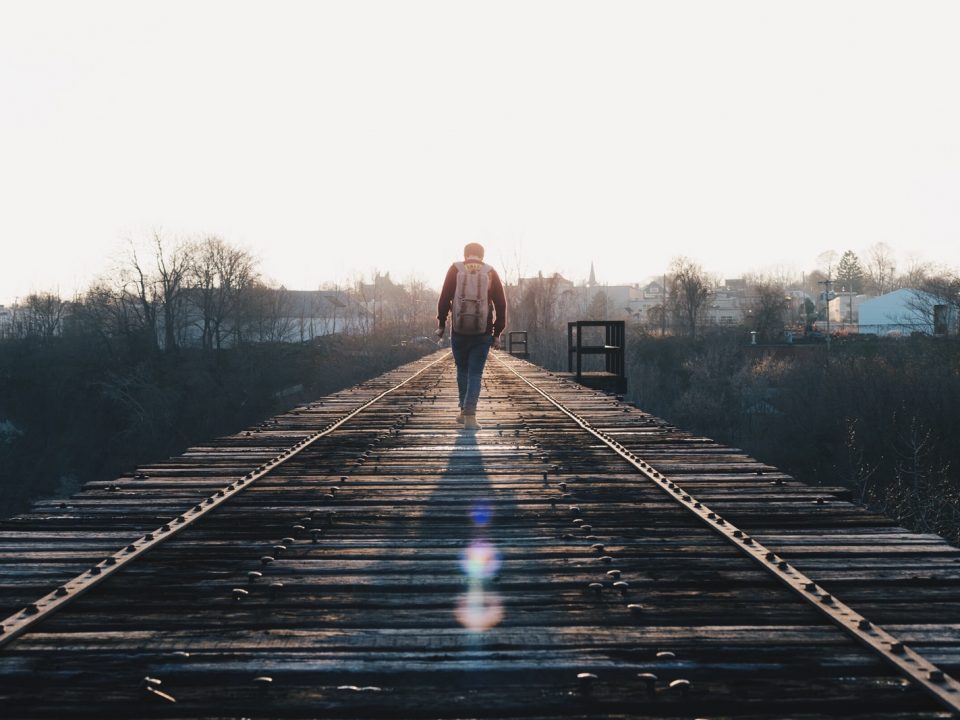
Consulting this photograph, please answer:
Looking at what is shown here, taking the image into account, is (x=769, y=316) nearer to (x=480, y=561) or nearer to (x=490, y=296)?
(x=490, y=296)

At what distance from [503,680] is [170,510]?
308cm

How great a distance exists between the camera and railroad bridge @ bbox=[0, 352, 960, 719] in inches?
98.0

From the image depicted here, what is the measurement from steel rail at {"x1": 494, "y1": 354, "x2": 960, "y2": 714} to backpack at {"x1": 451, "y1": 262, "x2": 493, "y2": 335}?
3.35 meters

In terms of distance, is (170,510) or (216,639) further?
(170,510)

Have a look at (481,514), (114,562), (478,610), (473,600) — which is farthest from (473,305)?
(478,610)

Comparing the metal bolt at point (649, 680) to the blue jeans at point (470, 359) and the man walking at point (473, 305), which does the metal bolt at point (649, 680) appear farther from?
the blue jeans at point (470, 359)

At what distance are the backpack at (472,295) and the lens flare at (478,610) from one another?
5112 millimetres

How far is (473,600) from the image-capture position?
3.33 meters

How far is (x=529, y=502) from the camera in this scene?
17.2 ft

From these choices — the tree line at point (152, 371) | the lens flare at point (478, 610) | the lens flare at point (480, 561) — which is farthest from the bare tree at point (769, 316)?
the lens flare at point (478, 610)

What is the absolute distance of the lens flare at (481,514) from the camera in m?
4.71

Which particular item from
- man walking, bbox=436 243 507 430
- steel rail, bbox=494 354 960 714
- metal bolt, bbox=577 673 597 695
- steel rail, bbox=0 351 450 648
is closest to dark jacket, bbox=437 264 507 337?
man walking, bbox=436 243 507 430

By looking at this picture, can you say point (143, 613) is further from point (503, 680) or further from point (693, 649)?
point (693, 649)

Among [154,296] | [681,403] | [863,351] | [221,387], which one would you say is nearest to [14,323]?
[154,296]
